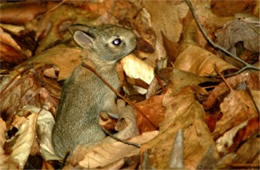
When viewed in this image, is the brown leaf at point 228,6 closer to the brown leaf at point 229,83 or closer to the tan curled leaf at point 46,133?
the brown leaf at point 229,83

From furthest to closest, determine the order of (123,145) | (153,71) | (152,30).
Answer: (152,30)
(153,71)
(123,145)

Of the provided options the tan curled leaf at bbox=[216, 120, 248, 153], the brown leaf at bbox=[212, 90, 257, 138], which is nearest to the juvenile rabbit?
the brown leaf at bbox=[212, 90, 257, 138]

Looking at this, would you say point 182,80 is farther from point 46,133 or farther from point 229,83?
point 46,133

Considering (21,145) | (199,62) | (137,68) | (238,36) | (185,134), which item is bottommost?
(21,145)

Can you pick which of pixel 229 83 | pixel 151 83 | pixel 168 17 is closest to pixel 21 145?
pixel 151 83

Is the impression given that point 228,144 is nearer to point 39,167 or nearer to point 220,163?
point 220,163

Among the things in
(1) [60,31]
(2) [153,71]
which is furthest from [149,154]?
(1) [60,31]

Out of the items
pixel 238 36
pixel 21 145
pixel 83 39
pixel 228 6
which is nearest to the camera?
pixel 21 145
